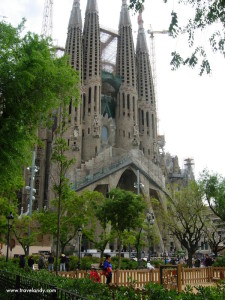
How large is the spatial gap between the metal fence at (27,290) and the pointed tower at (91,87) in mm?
48629

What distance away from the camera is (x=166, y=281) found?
43.3 feet

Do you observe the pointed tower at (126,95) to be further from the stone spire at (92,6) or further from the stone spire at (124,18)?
the stone spire at (92,6)

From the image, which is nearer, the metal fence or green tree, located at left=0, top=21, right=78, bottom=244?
the metal fence

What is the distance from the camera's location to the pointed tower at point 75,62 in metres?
55.6

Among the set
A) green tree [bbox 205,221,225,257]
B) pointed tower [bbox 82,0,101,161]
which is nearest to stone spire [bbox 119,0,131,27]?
pointed tower [bbox 82,0,101,161]

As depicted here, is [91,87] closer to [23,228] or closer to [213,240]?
[23,228]

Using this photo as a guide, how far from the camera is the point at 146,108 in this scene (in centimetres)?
6900

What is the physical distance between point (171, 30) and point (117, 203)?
1611 cm

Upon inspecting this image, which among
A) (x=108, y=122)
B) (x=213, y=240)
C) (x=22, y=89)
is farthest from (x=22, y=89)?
(x=108, y=122)

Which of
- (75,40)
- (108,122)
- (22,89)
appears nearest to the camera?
(22,89)

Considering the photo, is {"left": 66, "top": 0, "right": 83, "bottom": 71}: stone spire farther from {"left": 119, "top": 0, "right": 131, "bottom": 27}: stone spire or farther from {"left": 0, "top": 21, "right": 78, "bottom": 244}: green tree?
{"left": 0, "top": 21, "right": 78, "bottom": 244}: green tree

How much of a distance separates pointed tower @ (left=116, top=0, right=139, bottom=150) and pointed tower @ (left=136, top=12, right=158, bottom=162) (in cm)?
323

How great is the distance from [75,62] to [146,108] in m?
17.2

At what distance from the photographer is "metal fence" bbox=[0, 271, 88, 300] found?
19.9ft
